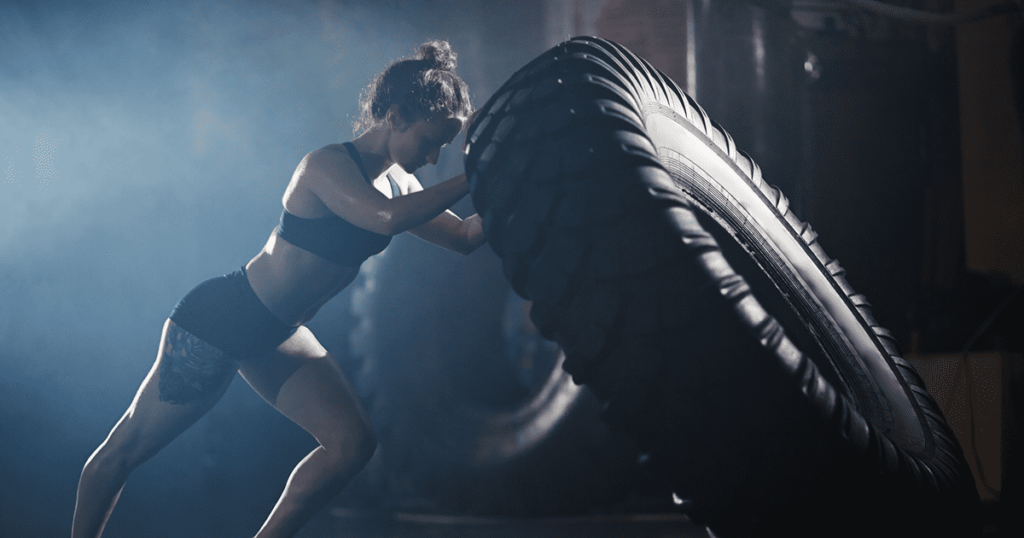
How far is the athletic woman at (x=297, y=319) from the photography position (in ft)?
3.29

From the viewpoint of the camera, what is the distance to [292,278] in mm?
1024

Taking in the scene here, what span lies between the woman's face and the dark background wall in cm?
48

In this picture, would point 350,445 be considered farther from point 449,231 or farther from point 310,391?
point 449,231

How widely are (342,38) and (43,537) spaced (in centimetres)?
194

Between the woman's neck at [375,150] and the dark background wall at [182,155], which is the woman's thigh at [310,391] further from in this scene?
the dark background wall at [182,155]

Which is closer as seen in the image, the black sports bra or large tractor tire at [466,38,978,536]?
large tractor tire at [466,38,978,536]

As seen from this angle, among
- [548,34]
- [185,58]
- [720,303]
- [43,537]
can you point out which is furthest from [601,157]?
[43,537]

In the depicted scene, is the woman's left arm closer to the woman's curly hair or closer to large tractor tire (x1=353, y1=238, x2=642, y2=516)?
the woman's curly hair

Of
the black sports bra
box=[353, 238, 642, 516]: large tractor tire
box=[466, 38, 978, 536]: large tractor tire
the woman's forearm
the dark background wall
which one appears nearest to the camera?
box=[466, 38, 978, 536]: large tractor tire

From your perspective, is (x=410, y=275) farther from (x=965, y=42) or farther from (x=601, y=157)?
(x=965, y=42)

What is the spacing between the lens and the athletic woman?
1004 millimetres

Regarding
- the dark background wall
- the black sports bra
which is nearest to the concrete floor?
the dark background wall

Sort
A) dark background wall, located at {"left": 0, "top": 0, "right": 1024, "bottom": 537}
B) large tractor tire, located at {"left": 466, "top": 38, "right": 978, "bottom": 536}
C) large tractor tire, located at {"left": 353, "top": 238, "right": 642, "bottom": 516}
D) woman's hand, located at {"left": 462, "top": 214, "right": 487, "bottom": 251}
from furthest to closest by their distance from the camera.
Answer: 1. dark background wall, located at {"left": 0, "top": 0, "right": 1024, "bottom": 537}
2. large tractor tire, located at {"left": 353, "top": 238, "right": 642, "bottom": 516}
3. woman's hand, located at {"left": 462, "top": 214, "right": 487, "bottom": 251}
4. large tractor tire, located at {"left": 466, "top": 38, "right": 978, "bottom": 536}

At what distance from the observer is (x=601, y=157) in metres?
0.48
